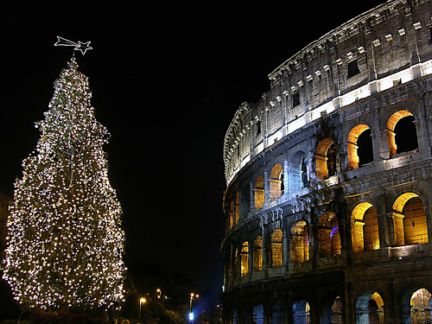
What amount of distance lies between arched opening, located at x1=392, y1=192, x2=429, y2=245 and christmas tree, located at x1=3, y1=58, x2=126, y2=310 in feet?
38.5

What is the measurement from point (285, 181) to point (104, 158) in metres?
9.33

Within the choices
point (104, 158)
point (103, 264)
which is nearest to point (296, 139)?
point (104, 158)

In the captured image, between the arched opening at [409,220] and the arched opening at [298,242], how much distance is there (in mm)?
5302

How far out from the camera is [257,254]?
29.5 meters

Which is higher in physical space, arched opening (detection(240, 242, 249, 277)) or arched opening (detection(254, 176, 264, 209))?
arched opening (detection(254, 176, 264, 209))

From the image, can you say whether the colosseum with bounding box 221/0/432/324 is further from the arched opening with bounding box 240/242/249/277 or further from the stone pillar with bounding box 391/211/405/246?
the arched opening with bounding box 240/242/249/277

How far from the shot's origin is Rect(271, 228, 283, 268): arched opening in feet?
88.9

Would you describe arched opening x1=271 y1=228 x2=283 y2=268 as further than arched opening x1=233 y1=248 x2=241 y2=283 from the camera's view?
No

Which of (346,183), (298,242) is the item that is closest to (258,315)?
(298,242)

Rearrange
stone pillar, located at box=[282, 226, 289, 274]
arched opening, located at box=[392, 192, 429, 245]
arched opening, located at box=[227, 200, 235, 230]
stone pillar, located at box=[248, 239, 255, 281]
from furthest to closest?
arched opening, located at box=[227, 200, 235, 230], stone pillar, located at box=[248, 239, 255, 281], stone pillar, located at box=[282, 226, 289, 274], arched opening, located at box=[392, 192, 429, 245]

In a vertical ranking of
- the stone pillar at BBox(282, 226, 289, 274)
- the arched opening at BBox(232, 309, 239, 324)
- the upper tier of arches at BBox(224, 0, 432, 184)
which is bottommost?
the arched opening at BBox(232, 309, 239, 324)

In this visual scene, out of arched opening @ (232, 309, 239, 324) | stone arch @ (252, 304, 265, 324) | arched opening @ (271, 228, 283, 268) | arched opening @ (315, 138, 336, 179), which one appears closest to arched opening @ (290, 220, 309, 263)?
arched opening @ (271, 228, 283, 268)

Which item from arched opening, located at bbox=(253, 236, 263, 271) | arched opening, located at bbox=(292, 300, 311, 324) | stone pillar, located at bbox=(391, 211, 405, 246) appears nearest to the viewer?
stone pillar, located at bbox=(391, 211, 405, 246)

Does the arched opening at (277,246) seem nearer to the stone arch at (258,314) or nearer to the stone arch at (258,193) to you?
the stone arch at (258,193)
